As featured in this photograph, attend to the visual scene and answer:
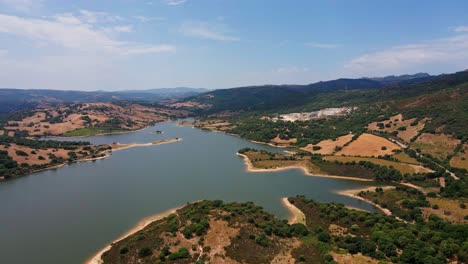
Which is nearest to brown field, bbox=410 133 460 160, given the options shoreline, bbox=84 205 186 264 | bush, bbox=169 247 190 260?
shoreline, bbox=84 205 186 264

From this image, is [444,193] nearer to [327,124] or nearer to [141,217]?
[141,217]

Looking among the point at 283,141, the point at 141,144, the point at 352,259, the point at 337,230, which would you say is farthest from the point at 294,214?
the point at 141,144

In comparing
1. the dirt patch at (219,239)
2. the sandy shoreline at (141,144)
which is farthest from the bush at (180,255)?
the sandy shoreline at (141,144)

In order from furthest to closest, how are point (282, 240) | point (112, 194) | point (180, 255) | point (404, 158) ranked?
1. point (404, 158)
2. point (112, 194)
3. point (282, 240)
4. point (180, 255)

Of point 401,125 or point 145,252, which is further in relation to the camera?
point 401,125

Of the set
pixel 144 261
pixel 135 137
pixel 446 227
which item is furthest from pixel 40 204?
pixel 135 137

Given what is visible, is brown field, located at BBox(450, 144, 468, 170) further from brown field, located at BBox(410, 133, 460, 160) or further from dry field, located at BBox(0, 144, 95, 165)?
dry field, located at BBox(0, 144, 95, 165)

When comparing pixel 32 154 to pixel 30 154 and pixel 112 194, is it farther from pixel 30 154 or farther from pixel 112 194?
pixel 112 194
